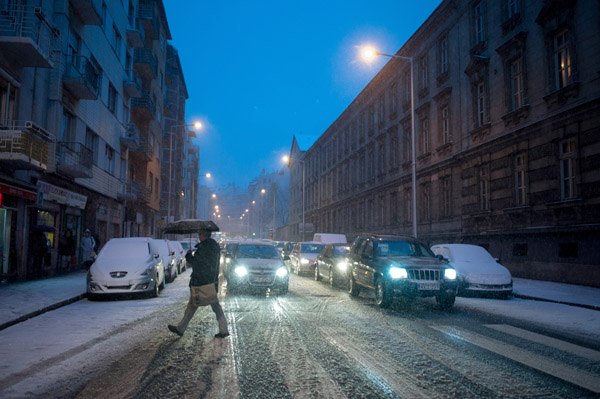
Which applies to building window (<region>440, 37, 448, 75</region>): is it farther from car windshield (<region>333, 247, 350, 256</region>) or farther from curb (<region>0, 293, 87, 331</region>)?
curb (<region>0, 293, 87, 331</region>)

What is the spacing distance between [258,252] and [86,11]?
1322 centimetres

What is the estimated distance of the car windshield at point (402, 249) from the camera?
11828 mm

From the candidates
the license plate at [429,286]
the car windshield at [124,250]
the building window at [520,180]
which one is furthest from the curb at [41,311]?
the building window at [520,180]

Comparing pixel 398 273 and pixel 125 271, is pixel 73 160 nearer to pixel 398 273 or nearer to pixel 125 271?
pixel 125 271

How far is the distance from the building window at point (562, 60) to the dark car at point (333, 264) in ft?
32.8

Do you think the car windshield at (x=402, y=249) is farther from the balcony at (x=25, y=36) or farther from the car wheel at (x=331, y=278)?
the balcony at (x=25, y=36)

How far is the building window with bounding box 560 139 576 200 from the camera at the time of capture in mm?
16375

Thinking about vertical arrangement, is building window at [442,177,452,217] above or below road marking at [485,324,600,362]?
above

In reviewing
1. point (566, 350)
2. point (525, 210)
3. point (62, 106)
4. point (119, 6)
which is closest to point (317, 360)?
point (566, 350)

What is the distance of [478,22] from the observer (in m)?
23.1

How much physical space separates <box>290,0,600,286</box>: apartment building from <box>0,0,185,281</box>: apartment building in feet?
57.6

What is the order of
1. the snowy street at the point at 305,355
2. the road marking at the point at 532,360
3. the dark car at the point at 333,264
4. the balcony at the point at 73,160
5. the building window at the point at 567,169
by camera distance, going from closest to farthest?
the snowy street at the point at 305,355 < the road marking at the point at 532,360 < the dark car at the point at 333,264 < the building window at the point at 567,169 < the balcony at the point at 73,160

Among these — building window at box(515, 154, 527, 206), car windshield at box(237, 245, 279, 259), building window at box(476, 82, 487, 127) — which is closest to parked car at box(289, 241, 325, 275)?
car windshield at box(237, 245, 279, 259)

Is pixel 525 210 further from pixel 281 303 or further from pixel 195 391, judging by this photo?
pixel 195 391
